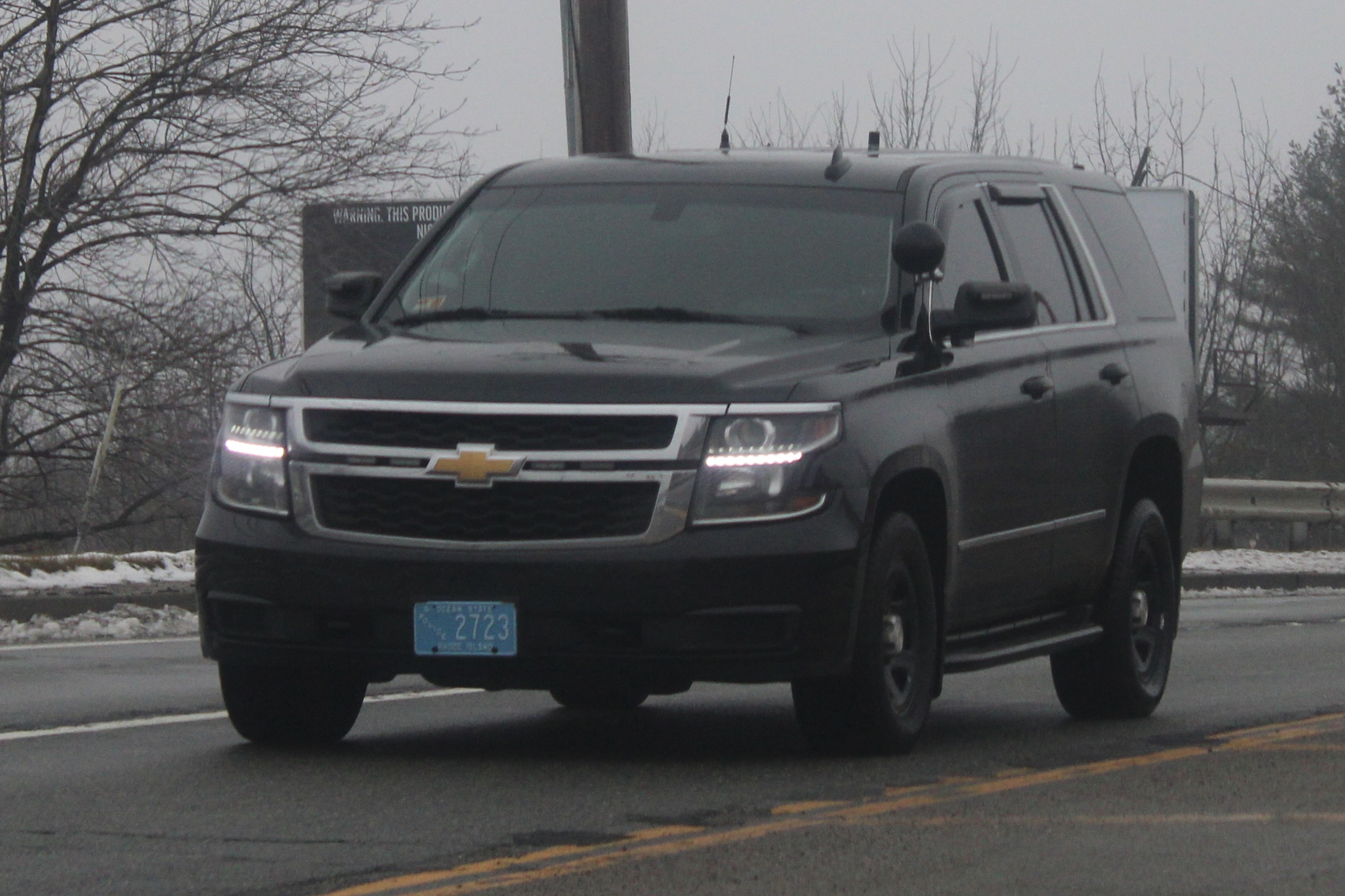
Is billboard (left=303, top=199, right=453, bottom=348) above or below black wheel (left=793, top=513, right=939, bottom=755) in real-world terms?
above

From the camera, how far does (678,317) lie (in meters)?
7.95

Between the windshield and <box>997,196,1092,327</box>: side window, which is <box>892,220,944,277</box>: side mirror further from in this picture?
<box>997,196,1092,327</box>: side window

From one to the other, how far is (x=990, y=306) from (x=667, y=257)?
103 centimetres

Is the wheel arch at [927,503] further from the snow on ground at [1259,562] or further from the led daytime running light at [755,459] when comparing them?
the snow on ground at [1259,562]

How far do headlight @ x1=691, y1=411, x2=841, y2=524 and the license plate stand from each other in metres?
0.60

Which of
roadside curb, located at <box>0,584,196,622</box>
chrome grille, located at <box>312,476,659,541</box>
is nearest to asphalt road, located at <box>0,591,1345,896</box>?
chrome grille, located at <box>312,476,659,541</box>

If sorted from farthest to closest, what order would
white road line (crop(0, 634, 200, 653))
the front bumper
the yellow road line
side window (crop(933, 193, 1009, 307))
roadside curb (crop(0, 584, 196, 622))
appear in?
roadside curb (crop(0, 584, 196, 622)), white road line (crop(0, 634, 200, 653)), side window (crop(933, 193, 1009, 307)), the front bumper, the yellow road line

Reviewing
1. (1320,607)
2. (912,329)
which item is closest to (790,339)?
(912,329)

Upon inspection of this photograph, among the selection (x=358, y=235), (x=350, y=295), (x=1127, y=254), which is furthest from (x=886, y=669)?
(x=358, y=235)

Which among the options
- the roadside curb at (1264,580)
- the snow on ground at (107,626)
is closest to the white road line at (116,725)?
the snow on ground at (107,626)

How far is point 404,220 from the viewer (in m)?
25.0

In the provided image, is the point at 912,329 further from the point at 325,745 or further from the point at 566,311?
the point at 325,745

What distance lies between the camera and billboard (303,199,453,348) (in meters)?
24.7

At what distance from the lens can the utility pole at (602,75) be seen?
686 inches
